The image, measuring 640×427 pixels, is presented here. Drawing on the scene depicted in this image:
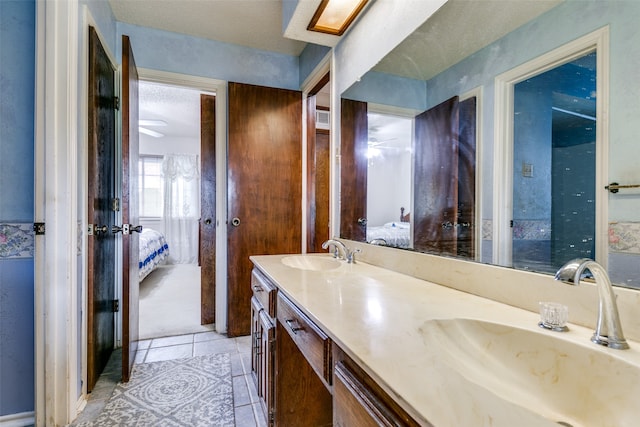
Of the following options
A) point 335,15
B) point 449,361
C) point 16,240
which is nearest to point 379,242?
point 449,361

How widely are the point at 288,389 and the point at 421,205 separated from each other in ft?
3.19

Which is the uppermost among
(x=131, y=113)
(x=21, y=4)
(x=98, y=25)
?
(x=98, y=25)

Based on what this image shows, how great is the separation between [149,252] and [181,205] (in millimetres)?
2009

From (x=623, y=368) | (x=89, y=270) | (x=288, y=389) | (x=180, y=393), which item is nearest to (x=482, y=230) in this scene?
(x=623, y=368)

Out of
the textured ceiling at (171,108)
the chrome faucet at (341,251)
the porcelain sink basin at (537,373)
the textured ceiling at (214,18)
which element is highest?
the textured ceiling at (214,18)

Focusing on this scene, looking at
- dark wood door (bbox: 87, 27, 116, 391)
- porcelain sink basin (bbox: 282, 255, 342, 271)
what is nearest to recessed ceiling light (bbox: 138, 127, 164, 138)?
dark wood door (bbox: 87, 27, 116, 391)

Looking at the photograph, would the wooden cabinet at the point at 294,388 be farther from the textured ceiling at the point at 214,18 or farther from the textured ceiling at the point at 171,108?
the textured ceiling at the point at 171,108

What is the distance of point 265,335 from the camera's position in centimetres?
138

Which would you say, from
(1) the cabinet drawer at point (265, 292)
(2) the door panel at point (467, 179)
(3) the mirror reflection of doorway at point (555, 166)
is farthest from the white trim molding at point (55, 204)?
(3) the mirror reflection of doorway at point (555, 166)

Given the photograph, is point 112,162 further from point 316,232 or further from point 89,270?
point 316,232

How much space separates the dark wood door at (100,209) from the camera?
175 cm

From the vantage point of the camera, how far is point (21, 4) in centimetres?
150

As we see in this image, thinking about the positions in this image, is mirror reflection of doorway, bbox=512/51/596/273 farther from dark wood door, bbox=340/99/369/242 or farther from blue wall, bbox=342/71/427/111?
dark wood door, bbox=340/99/369/242

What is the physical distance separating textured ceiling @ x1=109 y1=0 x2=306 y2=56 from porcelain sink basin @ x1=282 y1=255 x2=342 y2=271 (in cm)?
179
